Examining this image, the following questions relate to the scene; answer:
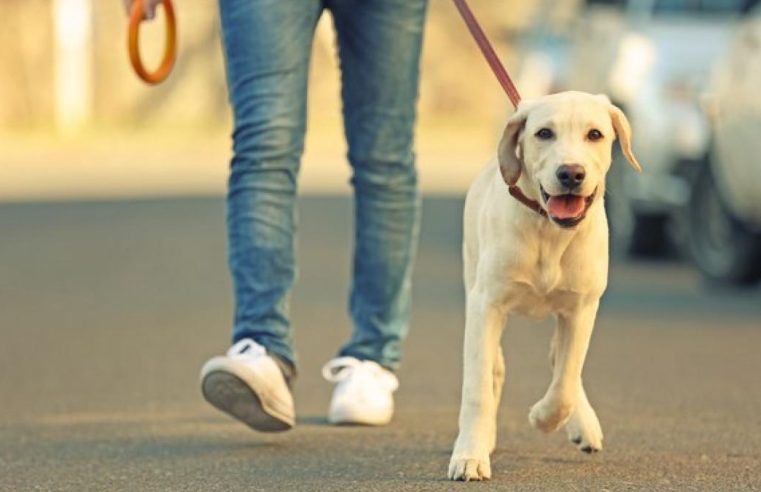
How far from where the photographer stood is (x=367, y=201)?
6.11 m

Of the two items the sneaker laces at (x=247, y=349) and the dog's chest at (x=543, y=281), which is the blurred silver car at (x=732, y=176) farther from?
the dog's chest at (x=543, y=281)

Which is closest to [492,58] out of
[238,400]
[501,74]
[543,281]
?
[501,74]

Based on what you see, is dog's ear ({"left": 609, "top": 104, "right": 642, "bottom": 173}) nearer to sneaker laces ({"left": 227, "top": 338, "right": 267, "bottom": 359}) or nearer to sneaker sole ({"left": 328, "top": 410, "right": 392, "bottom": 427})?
sneaker laces ({"left": 227, "top": 338, "right": 267, "bottom": 359})

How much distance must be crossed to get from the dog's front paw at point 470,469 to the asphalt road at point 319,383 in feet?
0.15

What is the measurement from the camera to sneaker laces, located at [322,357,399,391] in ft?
20.0

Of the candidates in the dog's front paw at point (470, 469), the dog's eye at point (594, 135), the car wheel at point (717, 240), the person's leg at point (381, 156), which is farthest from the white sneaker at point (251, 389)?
the car wheel at point (717, 240)

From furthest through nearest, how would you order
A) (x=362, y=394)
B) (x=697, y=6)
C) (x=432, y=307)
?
(x=697, y=6) < (x=432, y=307) < (x=362, y=394)

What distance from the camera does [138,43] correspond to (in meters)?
6.22

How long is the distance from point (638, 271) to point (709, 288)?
109 cm

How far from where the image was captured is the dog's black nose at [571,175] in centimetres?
485

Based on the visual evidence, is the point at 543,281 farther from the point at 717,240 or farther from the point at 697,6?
the point at 697,6

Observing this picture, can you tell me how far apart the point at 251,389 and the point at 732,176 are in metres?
4.95

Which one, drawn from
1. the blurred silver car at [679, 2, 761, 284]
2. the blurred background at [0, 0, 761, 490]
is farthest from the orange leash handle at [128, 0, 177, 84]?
the blurred silver car at [679, 2, 761, 284]

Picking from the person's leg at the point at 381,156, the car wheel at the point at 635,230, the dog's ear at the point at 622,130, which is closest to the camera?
the dog's ear at the point at 622,130
